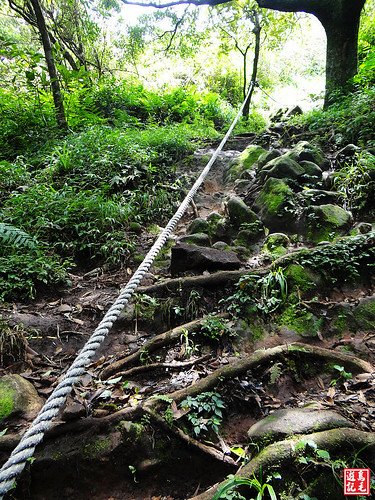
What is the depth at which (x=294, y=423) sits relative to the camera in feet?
5.68

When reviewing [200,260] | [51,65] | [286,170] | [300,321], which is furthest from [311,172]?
[51,65]

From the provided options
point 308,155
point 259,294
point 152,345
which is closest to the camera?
point 152,345

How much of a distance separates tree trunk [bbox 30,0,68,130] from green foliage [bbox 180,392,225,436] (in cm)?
635

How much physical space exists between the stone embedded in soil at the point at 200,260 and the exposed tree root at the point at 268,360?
1108mm

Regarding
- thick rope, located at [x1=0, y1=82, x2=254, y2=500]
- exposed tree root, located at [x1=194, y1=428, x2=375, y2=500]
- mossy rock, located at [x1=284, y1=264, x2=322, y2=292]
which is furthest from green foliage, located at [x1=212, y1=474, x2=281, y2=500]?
mossy rock, located at [x1=284, y1=264, x2=322, y2=292]

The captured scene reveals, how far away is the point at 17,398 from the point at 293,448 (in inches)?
65.4

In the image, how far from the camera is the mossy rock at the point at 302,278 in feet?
9.43

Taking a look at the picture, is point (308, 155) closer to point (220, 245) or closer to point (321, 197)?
point (321, 197)

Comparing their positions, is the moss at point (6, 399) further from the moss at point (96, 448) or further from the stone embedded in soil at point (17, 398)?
the moss at point (96, 448)

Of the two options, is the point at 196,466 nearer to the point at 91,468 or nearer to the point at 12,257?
the point at 91,468

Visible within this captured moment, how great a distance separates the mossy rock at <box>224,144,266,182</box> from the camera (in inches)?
232

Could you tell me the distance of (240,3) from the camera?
905cm

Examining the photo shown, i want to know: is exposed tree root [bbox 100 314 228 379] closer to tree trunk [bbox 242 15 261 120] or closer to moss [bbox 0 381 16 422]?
moss [bbox 0 381 16 422]

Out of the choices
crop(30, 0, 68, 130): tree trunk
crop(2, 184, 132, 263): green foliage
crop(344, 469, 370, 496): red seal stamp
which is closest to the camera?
crop(344, 469, 370, 496): red seal stamp
